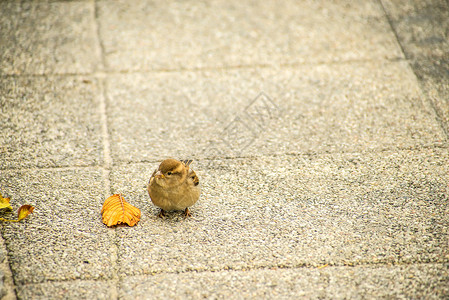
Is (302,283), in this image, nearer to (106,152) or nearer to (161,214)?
(161,214)

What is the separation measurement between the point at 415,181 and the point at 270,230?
63.9 inches

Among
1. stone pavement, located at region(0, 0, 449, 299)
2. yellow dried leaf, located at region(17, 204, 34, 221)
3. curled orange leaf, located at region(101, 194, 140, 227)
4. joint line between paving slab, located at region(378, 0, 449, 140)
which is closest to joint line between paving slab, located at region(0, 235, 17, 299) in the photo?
stone pavement, located at region(0, 0, 449, 299)

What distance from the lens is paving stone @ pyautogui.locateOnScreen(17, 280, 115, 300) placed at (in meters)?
3.40

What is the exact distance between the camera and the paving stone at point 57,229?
3623 millimetres

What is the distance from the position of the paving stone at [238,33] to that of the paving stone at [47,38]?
25 centimetres

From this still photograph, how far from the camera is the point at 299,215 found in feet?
14.0

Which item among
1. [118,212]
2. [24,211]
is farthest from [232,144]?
[24,211]

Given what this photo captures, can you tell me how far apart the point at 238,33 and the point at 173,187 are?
3.52 metres

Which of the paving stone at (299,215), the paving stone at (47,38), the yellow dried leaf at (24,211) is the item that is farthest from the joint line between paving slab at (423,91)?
the yellow dried leaf at (24,211)

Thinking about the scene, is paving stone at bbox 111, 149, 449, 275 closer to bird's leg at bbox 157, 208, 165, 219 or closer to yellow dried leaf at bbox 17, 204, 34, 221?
bird's leg at bbox 157, 208, 165, 219

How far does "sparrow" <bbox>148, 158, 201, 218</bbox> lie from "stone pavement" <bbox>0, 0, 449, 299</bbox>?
21 centimetres

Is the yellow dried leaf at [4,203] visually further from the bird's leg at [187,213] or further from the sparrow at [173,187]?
the bird's leg at [187,213]

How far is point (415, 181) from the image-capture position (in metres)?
4.61

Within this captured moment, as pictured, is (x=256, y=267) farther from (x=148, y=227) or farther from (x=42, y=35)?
(x=42, y=35)
